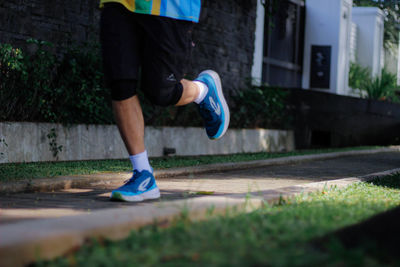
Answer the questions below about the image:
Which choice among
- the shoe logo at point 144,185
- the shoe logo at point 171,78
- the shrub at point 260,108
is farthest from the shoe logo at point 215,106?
the shrub at point 260,108

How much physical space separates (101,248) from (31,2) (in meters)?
4.87

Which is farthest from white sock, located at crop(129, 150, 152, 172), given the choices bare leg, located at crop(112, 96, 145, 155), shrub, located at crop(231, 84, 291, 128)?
shrub, located at crop(231, 84, 291, 128)

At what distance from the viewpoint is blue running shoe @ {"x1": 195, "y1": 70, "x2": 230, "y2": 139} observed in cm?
479

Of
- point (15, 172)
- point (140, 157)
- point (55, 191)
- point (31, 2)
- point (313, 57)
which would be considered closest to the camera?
point (140, 157)

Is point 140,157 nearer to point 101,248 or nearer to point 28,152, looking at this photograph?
point 101,248

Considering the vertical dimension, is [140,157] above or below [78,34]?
below

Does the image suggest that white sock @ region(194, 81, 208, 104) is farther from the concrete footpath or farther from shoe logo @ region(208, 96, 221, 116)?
the concrete footpath

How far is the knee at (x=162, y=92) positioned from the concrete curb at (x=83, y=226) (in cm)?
101

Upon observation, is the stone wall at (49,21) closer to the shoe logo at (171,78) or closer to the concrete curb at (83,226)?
the shoe logo at (171,78)

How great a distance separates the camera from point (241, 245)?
7.28ft

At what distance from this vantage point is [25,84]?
20.4 ft

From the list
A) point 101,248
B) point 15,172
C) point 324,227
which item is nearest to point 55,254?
point 101,248

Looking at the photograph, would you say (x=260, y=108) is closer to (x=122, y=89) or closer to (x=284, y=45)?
(x=284, y=45)

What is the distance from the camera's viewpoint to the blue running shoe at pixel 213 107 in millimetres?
4789
